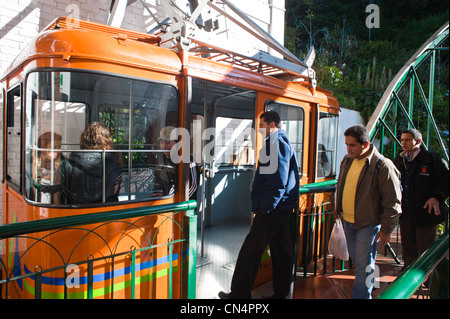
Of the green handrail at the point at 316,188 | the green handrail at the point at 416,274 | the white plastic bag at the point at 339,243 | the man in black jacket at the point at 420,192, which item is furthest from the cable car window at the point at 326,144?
the green handrail at the point at 416,274

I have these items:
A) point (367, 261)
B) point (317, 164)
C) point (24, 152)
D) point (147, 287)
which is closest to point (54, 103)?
point (24, 152)

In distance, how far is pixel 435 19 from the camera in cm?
1664

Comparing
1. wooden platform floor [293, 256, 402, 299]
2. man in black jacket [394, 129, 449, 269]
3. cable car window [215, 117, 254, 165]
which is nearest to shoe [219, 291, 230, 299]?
wooden platform floor [293, 256, 402, 299]

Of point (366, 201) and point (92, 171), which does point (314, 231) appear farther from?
point (92, 171)

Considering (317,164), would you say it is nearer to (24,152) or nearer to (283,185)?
(283,185)

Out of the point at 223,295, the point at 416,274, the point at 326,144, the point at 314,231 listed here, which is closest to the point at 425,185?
the point at 314,231

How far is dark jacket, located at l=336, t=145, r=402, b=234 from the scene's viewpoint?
9.20ft

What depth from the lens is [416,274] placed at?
1.37 meters

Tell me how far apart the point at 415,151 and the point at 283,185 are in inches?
69.8

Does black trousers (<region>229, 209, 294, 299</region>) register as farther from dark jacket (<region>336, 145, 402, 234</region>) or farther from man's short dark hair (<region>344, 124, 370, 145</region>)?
man's short dark hair (<region>344, 124, 370, 145</region>)

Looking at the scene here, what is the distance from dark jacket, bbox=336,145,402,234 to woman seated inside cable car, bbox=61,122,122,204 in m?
2.13

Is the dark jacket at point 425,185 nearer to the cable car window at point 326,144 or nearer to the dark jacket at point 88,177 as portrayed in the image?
the cable car window at point 326,144

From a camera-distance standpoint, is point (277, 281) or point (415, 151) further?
point (415, 151)

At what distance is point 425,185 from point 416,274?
2537mm
